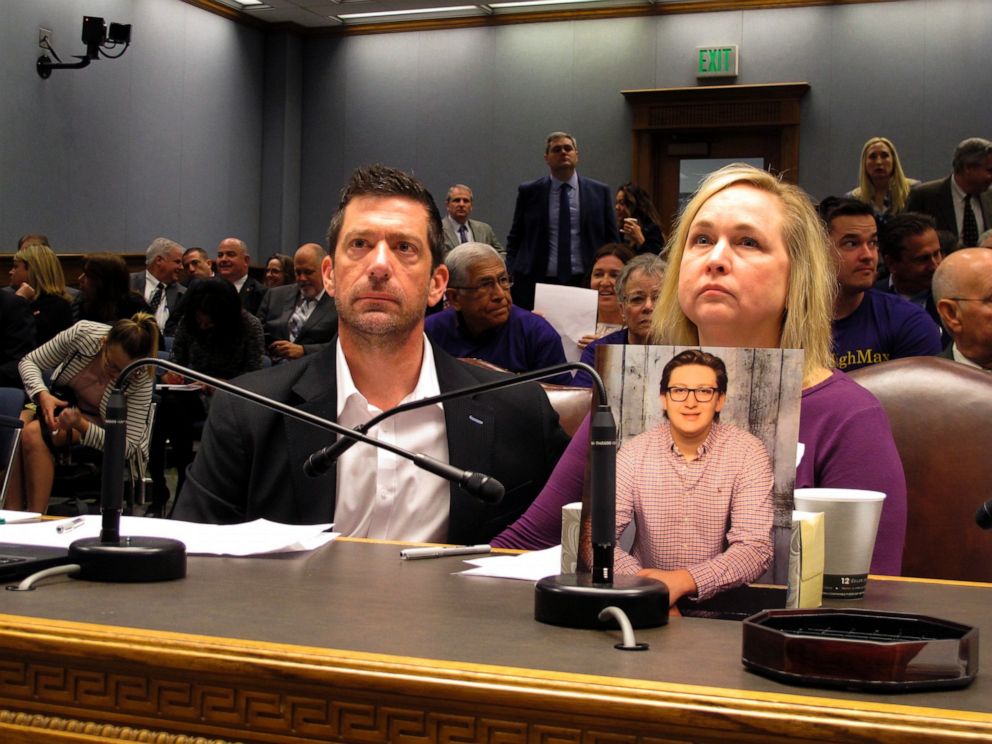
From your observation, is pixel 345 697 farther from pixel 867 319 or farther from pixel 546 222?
pixel 546 222

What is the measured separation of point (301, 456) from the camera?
1.82 metres

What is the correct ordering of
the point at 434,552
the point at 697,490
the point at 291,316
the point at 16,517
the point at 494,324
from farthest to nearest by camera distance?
the point at 291,316
the point at 494,324
the point at 16,517
the point at 434,552
the point at 697,490

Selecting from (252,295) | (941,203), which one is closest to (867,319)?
(941,203)

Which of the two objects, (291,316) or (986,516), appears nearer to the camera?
(986,516)

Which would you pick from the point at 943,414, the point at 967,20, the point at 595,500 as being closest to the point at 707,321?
the point at 595,500

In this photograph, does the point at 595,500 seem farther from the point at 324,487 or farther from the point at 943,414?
the point at 943,414

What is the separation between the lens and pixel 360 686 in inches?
34.6

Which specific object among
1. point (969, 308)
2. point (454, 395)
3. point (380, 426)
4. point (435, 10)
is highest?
point (435, 10)

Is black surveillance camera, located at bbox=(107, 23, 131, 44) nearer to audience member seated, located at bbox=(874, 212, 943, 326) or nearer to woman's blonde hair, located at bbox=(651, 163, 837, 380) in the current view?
audience member seated, located at bbox=(874, 212, 943, 326)

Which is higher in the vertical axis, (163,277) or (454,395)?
(163,277)

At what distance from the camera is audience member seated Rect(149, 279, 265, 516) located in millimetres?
5887

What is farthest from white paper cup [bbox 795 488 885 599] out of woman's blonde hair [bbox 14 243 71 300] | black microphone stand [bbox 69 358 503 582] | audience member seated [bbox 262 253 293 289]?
audience member seated [bbox 262 253 293 289]

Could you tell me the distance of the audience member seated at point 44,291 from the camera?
21.2 ft

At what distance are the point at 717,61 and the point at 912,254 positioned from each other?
6.20 m
